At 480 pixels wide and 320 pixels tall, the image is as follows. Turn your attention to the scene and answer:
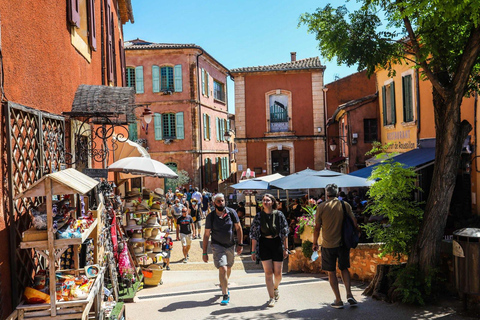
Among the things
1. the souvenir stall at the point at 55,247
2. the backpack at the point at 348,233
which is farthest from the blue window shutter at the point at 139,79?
the souvenir stall at the point at 55,247

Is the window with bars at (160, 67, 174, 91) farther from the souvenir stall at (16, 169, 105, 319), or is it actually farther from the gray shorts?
the souvenir stall at (16, 169, 105, 319)

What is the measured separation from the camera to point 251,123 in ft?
99.9

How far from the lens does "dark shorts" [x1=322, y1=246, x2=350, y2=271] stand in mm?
6809

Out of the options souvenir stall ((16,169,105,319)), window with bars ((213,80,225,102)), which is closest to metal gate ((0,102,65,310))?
souvenir stall ((16,169,105,319))

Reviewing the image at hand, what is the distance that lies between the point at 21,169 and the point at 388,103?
16414mm

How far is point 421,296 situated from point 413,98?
10.6 meters

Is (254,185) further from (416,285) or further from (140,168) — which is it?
(416,285)

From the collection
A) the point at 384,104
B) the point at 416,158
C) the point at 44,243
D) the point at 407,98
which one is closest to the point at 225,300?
the point at 44,243

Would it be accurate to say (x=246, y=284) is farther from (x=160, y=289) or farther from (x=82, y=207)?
(x=82, y=207)

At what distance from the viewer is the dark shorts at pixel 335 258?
6.81 meters

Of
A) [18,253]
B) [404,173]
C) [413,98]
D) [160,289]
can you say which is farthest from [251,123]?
[18,253]

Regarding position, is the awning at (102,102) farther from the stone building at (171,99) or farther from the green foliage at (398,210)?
the stone building at (171,99)

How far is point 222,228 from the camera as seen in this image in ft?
24.5

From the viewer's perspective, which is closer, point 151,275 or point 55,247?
point 55,247
